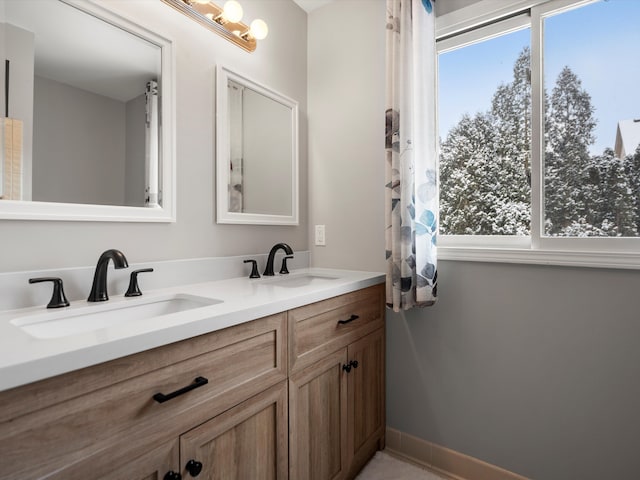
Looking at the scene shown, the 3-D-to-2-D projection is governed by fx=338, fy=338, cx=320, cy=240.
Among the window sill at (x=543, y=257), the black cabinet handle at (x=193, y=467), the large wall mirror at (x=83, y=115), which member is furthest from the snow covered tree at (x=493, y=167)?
the black cabinet handle at (x=193, y=467)

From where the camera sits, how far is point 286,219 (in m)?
1.93

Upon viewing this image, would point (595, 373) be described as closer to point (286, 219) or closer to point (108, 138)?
point (286, 219)

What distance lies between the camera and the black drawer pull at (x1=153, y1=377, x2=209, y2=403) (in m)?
0.76

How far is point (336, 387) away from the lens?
1.39m

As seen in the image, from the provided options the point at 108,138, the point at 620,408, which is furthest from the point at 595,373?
the point at 108,138

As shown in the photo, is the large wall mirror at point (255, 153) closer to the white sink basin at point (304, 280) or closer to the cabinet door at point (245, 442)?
the white sink basin at point (304, 280)

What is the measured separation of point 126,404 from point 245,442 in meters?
0.41

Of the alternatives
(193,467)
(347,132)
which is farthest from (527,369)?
(347,132)

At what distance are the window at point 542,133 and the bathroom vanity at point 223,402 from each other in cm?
68

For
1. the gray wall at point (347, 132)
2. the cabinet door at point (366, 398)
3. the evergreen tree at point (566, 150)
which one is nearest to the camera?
the evergreen tree at point (566, 150)

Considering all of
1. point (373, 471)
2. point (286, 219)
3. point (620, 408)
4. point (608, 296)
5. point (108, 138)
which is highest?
point (108, 138)

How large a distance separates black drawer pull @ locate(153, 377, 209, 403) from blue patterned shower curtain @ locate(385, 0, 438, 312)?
3.17 feet

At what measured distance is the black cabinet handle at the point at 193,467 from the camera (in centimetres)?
83

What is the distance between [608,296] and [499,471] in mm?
897
